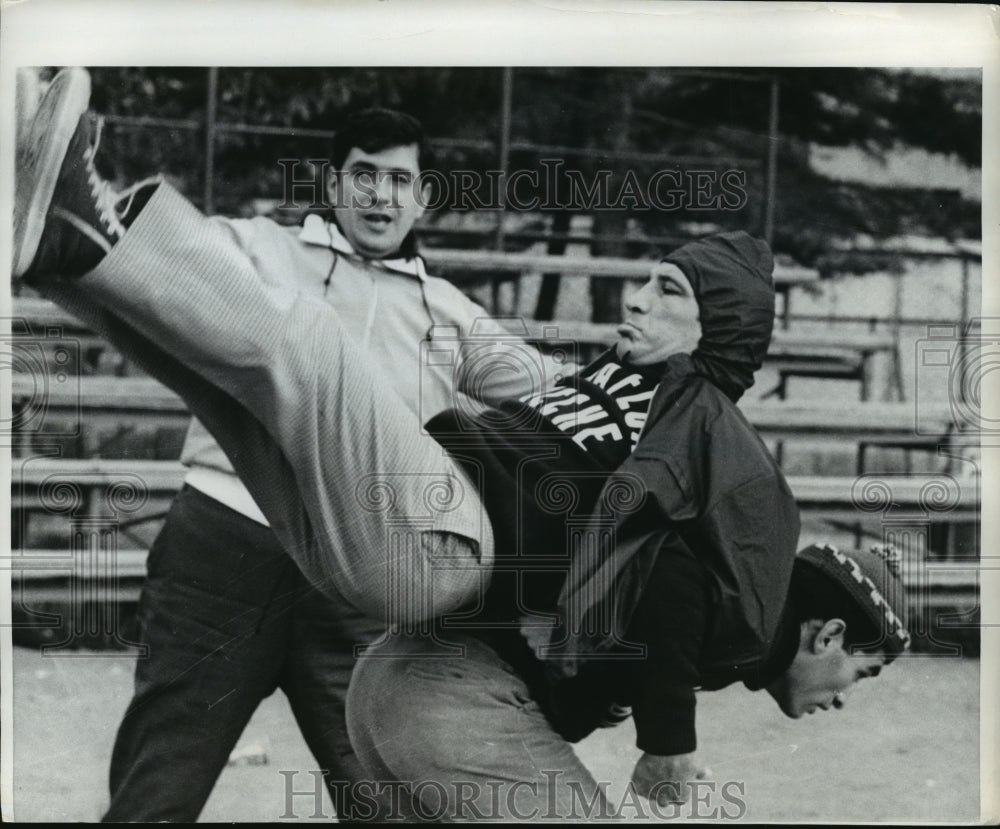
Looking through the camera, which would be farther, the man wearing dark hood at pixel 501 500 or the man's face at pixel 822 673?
the man's face at pixel 822 673

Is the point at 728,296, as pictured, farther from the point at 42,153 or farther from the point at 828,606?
the point at 42,153

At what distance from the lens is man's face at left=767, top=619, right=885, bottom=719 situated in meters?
3.22

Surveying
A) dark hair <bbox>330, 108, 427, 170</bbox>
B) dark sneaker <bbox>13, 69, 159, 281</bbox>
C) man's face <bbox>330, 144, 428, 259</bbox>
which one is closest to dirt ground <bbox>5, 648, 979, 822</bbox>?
dark sneaker <bbox>13, 69, 159, 281</bbox>

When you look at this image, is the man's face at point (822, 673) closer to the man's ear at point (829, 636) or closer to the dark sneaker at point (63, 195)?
the man's ear at point (829, 636)

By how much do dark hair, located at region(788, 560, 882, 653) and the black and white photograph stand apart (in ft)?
0.03

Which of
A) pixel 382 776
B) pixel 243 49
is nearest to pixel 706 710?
pixel 382 776

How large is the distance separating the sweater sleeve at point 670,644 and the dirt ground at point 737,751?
61 millimetres

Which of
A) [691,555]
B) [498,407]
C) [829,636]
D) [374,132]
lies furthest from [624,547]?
[374,132]

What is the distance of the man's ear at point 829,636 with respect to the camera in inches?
126

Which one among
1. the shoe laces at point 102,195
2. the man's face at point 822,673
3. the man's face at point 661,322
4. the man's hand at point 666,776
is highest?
the shoe laces at point 102,195

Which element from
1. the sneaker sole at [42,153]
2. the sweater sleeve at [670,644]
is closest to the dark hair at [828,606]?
the sweater sleeve at [670,644]

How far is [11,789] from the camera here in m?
3.27

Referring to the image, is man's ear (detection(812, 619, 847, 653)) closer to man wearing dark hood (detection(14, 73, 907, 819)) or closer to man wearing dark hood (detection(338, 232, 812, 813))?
man wearing dark hood (detection(14, 73, 907, 819))

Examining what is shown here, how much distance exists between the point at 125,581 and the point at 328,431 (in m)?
0.62
